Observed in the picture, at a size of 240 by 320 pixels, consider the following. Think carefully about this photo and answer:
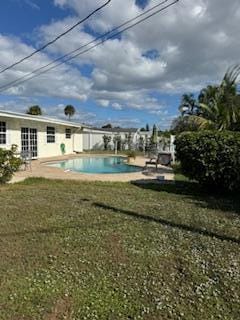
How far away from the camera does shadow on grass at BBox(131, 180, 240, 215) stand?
8938 mm

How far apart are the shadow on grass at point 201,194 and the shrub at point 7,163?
4446 millimetres

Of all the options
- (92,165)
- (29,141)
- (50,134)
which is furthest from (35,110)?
(92,165)

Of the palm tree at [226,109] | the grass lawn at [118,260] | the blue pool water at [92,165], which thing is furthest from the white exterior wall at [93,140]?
the grass lawn at [118,260]

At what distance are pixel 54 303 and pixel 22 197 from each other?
6.21m

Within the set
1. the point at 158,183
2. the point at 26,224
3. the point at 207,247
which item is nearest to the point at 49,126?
the point at 158,183

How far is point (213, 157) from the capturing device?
10.2 metres

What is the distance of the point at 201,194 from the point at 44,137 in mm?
16741

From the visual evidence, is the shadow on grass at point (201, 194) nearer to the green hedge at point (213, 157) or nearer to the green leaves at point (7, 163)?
the green hedge at point (213, 157)

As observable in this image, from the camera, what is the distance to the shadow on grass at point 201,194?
894cm

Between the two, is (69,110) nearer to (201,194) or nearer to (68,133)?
(68,133)

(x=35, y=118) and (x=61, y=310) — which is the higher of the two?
(x=35, y=118)

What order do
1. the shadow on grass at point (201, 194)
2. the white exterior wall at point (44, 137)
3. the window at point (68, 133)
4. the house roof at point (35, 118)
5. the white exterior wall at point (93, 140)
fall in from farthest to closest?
1. the white exterior wall at point (93, 140)
2. the window at point (68, 133)
3. the white exterior wall at point (44, 137)
4. the house roof at point (35, 118)
5. the shadow on grass at point (201, 194)

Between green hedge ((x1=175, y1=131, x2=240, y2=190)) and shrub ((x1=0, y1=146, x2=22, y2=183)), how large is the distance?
19.0 ft

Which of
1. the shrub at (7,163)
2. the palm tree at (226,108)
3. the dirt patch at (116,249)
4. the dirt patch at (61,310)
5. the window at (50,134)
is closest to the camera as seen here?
the dirt patch at (61,310)
